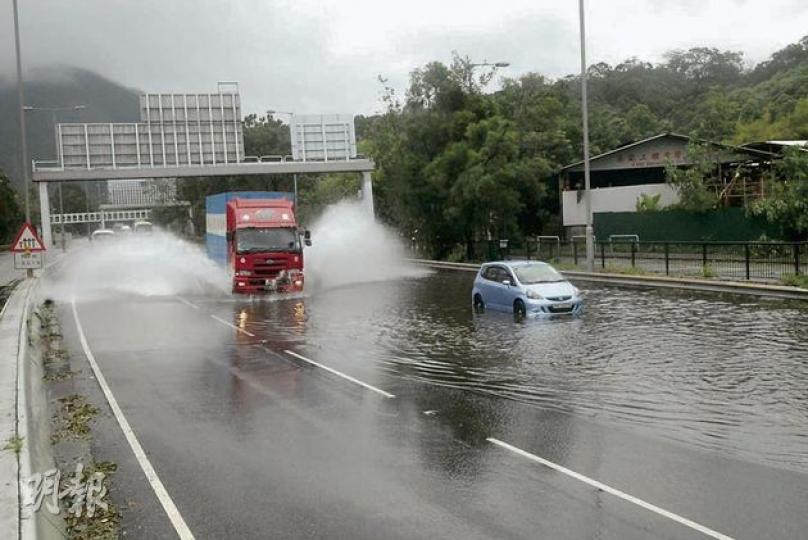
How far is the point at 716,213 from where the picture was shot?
1535 inches

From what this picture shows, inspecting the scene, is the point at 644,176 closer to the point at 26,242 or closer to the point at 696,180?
the point at 696,180

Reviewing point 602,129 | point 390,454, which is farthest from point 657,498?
point 602,129

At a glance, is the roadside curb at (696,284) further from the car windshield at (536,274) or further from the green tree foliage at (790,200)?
the green tree foliage at (790,200)

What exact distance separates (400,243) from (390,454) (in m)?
45.4

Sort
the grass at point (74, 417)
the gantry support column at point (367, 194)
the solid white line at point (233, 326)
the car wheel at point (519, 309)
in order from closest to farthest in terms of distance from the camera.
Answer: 1. the grass at point (74, 417)
2. the solid white line at point (233, 326)
3. the car wheel at point (519, 309)
4. the gantry support column at point (367, 194)

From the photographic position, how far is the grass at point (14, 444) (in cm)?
813

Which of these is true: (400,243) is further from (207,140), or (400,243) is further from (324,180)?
(324,180)

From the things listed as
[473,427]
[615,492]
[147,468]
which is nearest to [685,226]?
[473,427]

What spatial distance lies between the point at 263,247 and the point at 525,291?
11.9 meters

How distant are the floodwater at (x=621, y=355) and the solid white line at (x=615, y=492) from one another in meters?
1.74

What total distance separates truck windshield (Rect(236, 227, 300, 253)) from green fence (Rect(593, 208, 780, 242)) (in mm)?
20792

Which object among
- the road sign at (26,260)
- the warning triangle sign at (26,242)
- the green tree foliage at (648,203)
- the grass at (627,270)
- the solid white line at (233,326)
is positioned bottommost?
the solid white line at (233,326)

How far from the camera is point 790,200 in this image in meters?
34.4

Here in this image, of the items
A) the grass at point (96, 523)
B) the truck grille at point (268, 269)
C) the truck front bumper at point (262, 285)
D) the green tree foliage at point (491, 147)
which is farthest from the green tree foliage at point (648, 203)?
the grass at point (96, 523)
